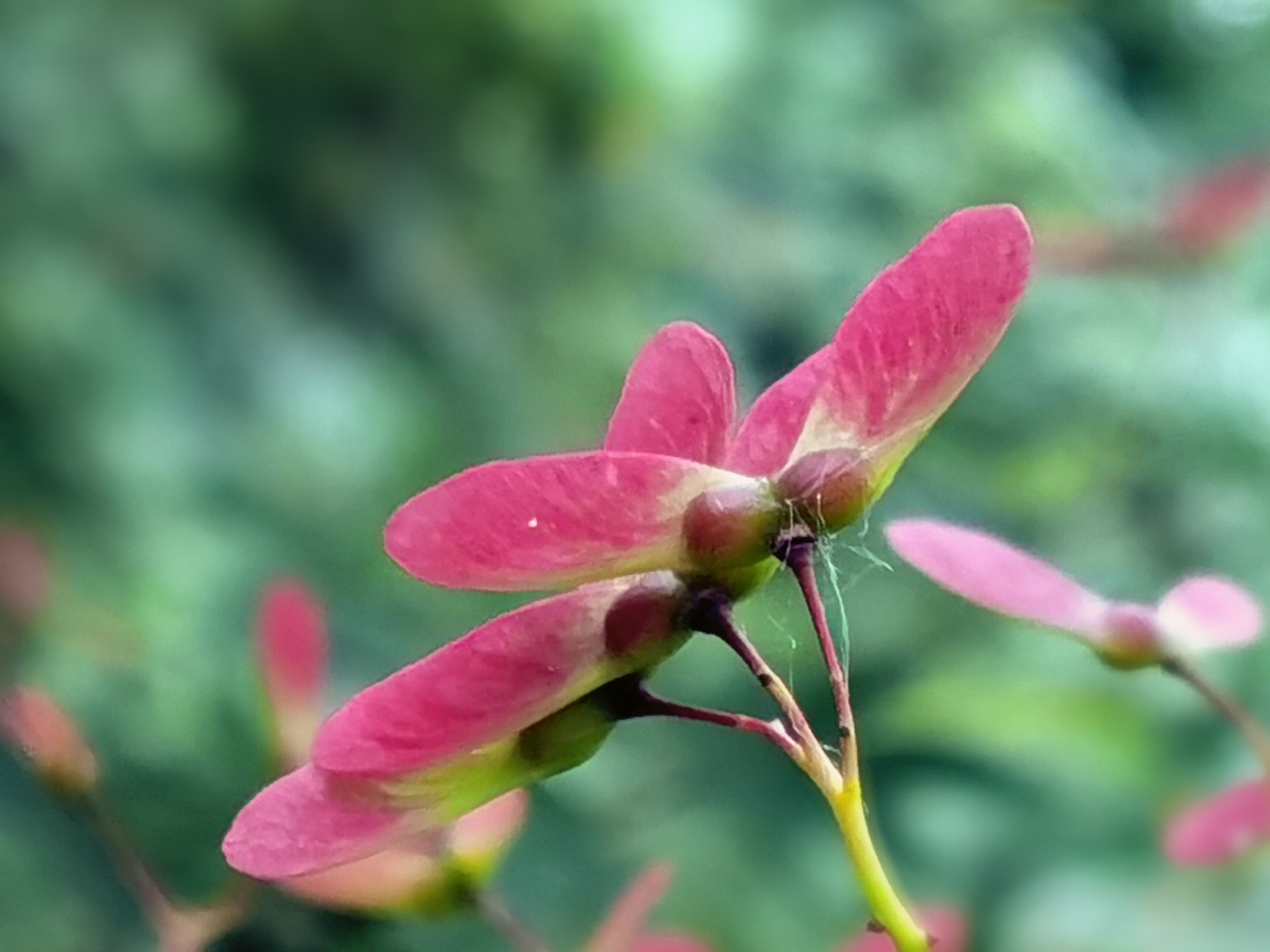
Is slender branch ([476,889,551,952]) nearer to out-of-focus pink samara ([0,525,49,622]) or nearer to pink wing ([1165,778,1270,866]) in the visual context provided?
pink wing ([1165,778,1270,866])

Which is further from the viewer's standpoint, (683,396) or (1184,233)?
(1184,233)

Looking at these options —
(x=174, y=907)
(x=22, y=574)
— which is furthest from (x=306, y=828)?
(x=22, y=574)

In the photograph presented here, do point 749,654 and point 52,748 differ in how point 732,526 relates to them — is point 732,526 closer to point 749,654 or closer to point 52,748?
point 749,654

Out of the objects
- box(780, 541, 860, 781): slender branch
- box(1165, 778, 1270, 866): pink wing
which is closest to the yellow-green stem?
box(780, 541, 860, 781): slender branch

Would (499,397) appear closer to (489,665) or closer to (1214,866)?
(1214,866)

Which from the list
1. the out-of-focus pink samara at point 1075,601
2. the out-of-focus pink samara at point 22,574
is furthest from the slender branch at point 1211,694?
the out-of-focus pink samara at point 22,574

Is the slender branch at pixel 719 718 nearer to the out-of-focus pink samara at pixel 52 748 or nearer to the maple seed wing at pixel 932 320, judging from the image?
the maple seed wing at pixel 932 320

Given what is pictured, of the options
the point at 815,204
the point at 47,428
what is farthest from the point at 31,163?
the point at 815,204
